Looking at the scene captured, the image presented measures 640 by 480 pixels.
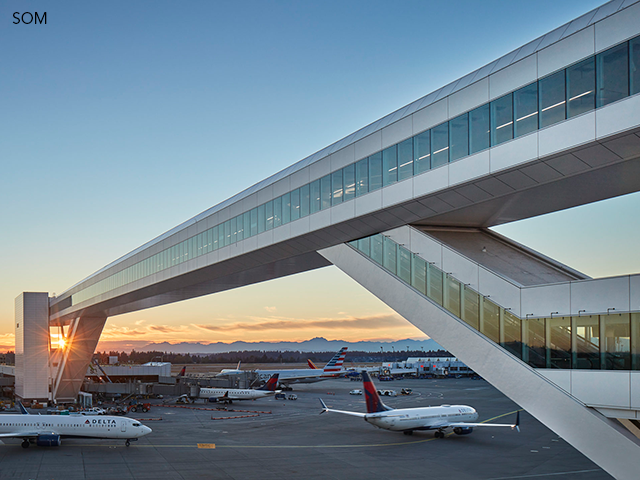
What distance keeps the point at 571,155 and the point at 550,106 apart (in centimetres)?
174

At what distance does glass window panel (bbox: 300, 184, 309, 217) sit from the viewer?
32.7 metres

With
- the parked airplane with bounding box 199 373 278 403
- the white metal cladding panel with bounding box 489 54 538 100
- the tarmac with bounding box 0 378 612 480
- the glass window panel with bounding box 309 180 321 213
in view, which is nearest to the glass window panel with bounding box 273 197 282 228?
the glass window panel with bounding box 309 180 321 213

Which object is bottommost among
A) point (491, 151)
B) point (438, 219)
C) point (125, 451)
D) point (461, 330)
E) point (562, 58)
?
point (125, 451)

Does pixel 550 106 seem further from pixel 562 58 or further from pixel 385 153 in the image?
pixel 385 153

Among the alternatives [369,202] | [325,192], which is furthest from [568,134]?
[325,192]

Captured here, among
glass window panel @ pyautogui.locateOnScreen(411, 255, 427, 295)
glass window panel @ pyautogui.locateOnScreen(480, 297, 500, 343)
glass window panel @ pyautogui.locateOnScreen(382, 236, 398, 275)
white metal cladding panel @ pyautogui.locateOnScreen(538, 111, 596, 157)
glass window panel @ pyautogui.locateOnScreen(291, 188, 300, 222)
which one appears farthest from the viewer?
glass window panel @ pyautogui.locateOnScreen(291, 188, 300, 222)

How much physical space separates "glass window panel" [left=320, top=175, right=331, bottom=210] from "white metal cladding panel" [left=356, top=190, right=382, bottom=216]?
114 inches

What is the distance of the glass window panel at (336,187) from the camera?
29859 mm

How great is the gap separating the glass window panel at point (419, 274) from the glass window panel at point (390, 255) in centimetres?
131

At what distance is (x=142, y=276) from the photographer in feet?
200

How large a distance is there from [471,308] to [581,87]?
9272 mm

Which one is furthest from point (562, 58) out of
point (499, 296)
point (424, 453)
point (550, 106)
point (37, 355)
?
point (37, 355)

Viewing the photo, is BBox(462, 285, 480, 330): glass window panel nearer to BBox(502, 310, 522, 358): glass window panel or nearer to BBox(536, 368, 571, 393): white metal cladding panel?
BBox(502, 310, 522, 358): glass window panel

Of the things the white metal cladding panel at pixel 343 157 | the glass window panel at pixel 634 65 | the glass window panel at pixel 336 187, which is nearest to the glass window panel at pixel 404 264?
the glass window panel at pixel 336 187
